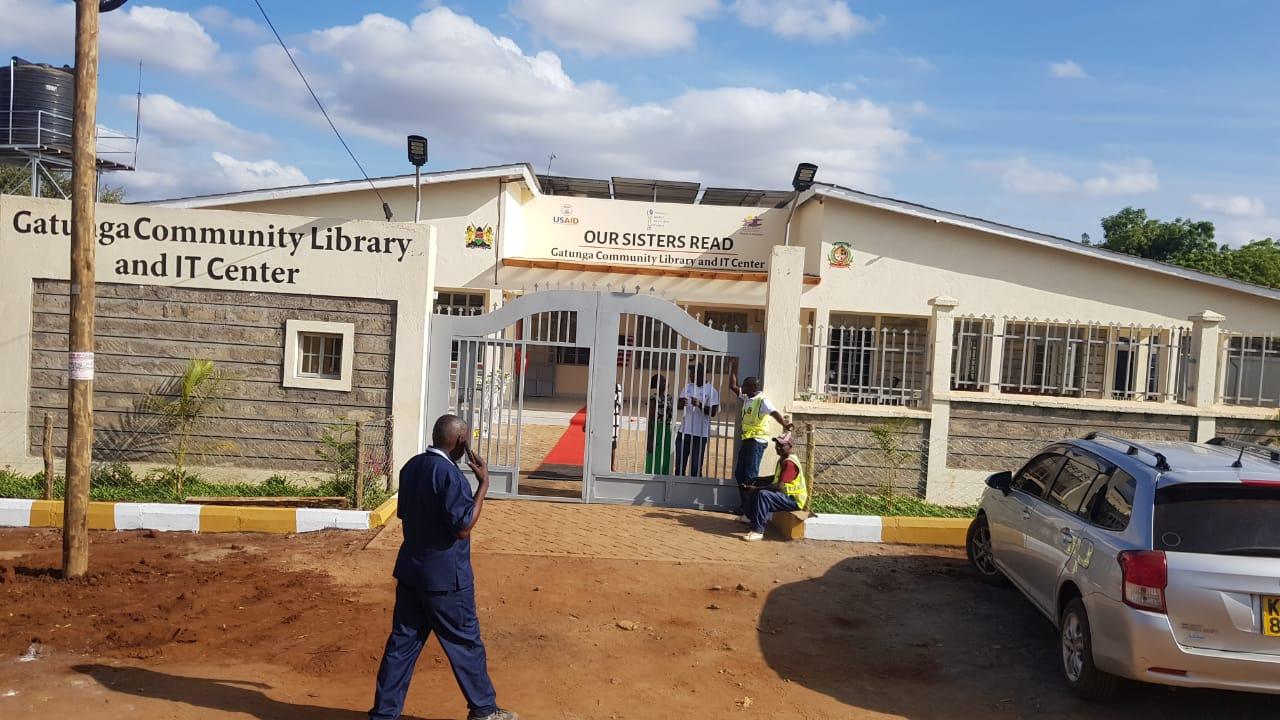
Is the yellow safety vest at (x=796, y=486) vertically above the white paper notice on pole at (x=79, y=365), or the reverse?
the white paper notice on pole at (x=79, y=365)

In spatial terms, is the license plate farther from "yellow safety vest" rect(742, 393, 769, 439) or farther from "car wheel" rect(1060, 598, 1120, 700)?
"yellow safety vest" rect(742, 393, 769, 439)

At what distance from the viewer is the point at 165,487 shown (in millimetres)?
9984

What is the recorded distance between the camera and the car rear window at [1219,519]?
190 inches

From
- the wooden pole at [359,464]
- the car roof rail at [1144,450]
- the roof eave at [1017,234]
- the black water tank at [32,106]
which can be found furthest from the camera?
the roof eave at [1017,234]

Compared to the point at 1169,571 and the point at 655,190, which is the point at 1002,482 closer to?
the point at 1169,571

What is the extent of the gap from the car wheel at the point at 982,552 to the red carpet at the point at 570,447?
501cm

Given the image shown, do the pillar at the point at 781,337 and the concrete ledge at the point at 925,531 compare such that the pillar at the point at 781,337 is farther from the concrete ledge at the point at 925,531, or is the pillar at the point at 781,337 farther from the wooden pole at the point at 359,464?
the wooden pole at the point at 359,464

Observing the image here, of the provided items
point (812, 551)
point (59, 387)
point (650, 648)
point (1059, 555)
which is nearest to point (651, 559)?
point (812, 551)

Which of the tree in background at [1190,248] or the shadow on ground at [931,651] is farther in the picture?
the tree in background at [1190,248]

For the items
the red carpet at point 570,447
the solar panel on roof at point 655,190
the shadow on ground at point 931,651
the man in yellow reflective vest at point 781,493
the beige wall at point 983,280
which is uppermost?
the solar panel on roof at point 655,190

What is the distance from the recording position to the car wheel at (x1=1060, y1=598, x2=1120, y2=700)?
5191 mm

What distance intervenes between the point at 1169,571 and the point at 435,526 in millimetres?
3730

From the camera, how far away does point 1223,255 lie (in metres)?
31.5

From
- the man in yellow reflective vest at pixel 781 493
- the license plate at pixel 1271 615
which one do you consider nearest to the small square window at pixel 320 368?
the man in yellow reflective vest at pixel 781 493
